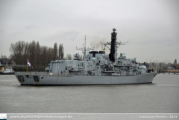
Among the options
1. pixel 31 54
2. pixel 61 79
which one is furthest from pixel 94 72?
pixel 31 54

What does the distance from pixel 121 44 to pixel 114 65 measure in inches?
172

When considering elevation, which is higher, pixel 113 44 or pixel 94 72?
pixel 113 44

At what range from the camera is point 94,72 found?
3966 centimetres

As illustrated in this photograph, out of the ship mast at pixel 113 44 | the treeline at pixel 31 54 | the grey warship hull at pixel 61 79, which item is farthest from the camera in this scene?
the treeline at pixel 31 54

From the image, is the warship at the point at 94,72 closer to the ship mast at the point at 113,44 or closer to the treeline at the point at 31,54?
the ship mast at the point at 113,44

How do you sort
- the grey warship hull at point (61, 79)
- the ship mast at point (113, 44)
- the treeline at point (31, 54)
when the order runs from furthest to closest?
the treeline at point (31, 54)
the ship mast at point (113, 44)
the grey warship hull at point (61, 79)

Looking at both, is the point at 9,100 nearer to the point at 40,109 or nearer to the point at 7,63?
the point at 40,109

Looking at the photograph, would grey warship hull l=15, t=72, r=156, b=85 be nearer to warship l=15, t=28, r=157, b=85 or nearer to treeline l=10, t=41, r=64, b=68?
warship l=15, t=28, r=157, b=85

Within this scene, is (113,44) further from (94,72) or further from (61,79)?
(61,79)

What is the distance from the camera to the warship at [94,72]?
1389 inches

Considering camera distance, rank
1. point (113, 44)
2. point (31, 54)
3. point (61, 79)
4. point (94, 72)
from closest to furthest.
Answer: point (61, 79) → point (94, 72) → point (113, 44) → point (31, 54)

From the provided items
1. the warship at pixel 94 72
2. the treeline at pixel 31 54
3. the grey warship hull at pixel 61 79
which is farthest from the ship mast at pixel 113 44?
the treeline at pixel 31 54

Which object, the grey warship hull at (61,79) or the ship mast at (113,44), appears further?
the ship mast at (113,44)

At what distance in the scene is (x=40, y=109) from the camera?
1972cm
